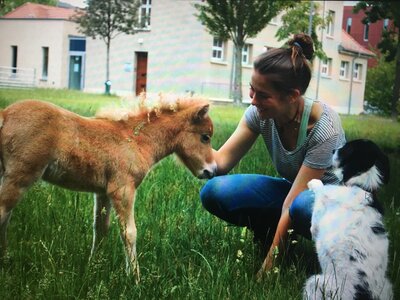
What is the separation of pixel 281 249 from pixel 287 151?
49 cm

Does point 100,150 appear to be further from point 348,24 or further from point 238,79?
point 348,24

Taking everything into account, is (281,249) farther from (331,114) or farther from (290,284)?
(331,114)

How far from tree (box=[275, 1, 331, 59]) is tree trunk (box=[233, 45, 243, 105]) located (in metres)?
0.37

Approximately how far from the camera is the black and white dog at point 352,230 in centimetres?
235

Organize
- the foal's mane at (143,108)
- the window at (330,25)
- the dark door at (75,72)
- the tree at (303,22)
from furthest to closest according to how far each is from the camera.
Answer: the window at (330,25)
the tree at (303,22)
the dark door at (75,72)
the foal's mane at (143,108)

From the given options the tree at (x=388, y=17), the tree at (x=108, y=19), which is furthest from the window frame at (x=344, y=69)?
the tree at (x=108, y=19)

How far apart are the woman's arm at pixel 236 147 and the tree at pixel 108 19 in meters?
1.22

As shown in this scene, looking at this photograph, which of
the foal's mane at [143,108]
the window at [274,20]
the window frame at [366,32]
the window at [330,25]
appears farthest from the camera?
the window frame at [366,32]

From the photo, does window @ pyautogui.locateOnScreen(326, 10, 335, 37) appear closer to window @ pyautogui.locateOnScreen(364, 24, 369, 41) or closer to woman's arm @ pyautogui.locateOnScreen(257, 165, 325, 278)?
window @ pyautogui.locateOnScreen(364, 24, 369, 41)

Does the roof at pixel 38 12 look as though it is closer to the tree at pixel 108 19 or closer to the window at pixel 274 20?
the tree at pixel 108 19

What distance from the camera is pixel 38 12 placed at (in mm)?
3832

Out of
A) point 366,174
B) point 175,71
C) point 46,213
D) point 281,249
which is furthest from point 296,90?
point 175,71

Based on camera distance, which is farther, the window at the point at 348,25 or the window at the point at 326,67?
the window at the point at 348,25

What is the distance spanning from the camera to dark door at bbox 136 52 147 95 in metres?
4.71
